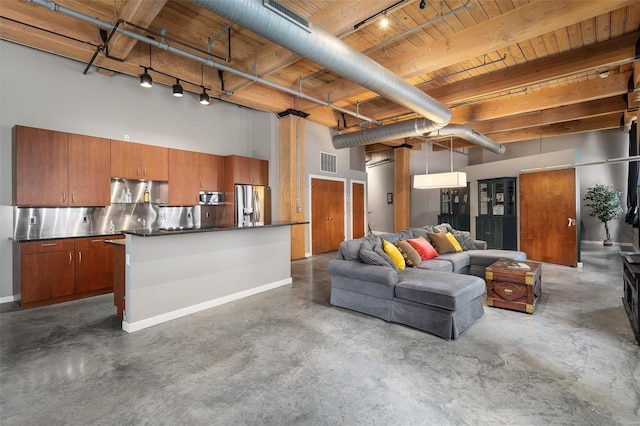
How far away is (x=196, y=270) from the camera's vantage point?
391cm

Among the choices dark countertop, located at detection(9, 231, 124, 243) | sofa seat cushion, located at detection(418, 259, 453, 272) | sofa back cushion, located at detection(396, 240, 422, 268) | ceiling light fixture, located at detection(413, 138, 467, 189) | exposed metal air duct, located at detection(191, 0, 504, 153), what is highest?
exposed metal air duct, located at detection(191, 0, 504, 153)

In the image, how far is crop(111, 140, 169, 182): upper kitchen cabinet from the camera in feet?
16.2

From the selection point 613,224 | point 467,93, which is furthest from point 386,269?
point 613,224

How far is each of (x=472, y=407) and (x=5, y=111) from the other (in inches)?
249

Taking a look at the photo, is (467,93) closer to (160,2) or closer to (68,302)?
(160,2)

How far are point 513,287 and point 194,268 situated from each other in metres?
4.00

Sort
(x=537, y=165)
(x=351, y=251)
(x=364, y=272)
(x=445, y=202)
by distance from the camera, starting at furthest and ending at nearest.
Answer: (x=445, y=202)
(x=537, y=165)
(x=351, y=251)
(x=364, y=272)

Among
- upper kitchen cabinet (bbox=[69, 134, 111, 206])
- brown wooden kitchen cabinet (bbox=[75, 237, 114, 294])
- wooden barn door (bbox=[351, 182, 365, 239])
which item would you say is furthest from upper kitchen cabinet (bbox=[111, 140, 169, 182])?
wooden barn door (bbox=[351, 182, 365, 239])

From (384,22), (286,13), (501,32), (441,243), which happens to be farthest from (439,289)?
(384,22)

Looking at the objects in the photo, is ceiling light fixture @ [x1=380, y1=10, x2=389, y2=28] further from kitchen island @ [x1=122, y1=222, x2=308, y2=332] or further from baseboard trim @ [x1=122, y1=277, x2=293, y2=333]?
baseboard trim @ [x1=122, y1=277, x2=293, y2=333]

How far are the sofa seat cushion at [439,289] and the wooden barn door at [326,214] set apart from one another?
14.5ft

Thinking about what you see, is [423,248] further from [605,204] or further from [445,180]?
[605,204]

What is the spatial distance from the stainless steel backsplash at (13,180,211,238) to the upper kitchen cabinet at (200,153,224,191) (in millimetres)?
523

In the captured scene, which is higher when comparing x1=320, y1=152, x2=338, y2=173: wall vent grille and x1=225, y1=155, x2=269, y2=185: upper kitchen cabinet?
x1=320, y1=152, x2=338, y2=173: wall vent grille
